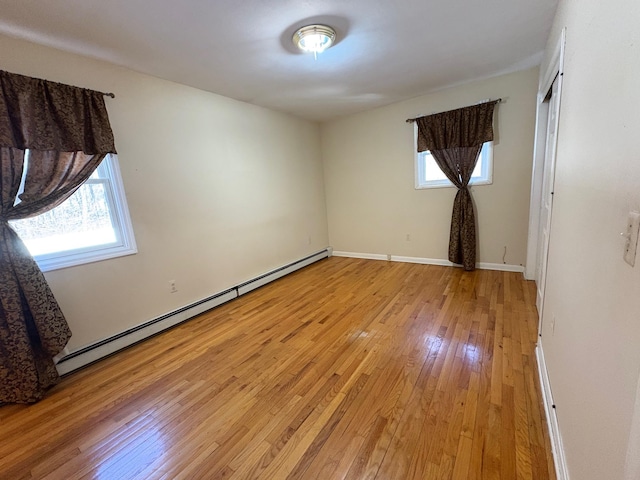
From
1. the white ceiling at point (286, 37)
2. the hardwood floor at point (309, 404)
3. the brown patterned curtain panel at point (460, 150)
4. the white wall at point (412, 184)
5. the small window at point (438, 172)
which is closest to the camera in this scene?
the hardwood floor at point (309, 404)

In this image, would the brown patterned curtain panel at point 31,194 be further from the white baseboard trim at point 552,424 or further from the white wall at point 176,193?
the white baseboard trim at point 552,424

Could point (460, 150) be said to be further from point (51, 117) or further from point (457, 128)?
point (51, 117)

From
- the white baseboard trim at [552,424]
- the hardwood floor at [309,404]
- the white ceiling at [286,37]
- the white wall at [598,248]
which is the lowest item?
the hardwood floor at [309,404]

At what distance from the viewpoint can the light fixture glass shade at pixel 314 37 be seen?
79.0 inches

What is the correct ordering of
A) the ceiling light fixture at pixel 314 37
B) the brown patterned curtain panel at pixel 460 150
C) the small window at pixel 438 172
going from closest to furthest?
the ceiling light fixture at pixel 314 37, the brown patterned curtain panel at pixel 460 150, the small window at pixel 438 172

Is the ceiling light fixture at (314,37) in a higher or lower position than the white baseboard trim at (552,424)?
higher

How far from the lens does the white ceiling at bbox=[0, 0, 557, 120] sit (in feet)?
5.70

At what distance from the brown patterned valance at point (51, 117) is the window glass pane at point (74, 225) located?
371 mm

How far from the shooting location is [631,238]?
67 centimetres

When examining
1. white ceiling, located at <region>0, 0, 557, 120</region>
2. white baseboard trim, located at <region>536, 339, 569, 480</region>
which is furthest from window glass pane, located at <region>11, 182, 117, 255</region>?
white baseboard trim, located at <region>536, 339, 569, 480</region>

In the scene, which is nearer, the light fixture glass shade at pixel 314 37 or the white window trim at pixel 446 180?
the light fixture glass shade at pixel 314 37

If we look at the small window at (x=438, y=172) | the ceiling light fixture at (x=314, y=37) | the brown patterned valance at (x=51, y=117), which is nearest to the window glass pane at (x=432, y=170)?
the small window at (x=438, y=172)

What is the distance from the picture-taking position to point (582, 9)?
1237 millimetres

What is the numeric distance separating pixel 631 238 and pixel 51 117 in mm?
3176
